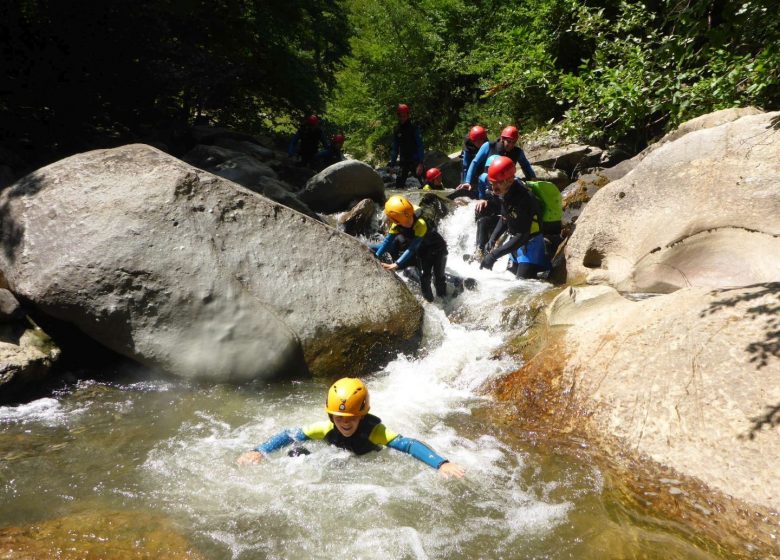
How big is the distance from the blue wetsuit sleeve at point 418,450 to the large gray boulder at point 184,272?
1.57m

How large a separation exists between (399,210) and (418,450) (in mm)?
3385

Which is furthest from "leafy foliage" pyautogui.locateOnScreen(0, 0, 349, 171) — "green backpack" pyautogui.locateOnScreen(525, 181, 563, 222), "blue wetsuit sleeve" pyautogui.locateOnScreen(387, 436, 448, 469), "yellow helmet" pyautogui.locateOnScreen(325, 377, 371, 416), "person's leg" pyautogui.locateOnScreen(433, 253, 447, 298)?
"blue wetsuit sleeve" pyautogui.locateOnScreen(387, 436, 448, 469)

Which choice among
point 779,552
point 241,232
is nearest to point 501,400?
point 779,552

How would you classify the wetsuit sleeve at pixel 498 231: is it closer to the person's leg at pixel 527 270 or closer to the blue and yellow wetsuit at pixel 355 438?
the person's leg at pixel 527 270

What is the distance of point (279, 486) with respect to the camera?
10.9 ft

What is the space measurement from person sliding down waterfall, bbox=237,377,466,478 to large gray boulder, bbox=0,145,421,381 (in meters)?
1.29

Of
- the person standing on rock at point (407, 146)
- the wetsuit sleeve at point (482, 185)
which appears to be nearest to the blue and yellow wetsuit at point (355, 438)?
the wetsuit sleeve at point (482, 185)

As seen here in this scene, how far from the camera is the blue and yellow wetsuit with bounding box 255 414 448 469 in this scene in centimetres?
355

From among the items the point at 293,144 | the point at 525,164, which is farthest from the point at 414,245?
the point at 293,144

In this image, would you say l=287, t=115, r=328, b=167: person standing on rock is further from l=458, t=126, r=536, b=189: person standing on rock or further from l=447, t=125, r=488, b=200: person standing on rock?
l=458, t=126, r=536, b=189: person standing on rock

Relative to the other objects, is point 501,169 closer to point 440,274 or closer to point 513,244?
point 513,244

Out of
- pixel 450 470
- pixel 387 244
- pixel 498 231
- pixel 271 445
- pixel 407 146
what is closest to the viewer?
pixel 450 470

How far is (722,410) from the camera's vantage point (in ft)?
10.7

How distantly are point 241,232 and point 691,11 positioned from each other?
4032mm
